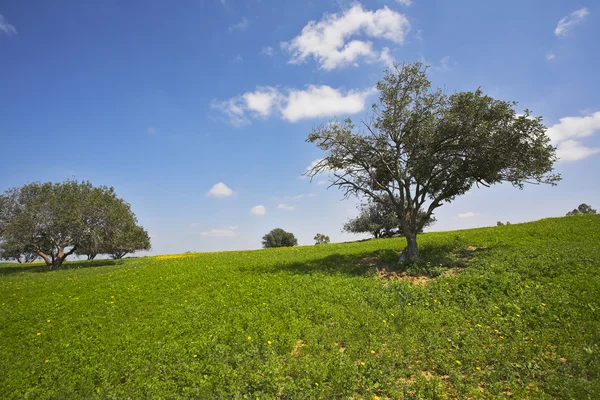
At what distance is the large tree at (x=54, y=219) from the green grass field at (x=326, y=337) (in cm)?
2432

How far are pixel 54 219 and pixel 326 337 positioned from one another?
4122cm

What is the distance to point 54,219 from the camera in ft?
119

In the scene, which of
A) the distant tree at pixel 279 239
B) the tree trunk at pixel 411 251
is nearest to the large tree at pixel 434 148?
the tree trunk at pixel 411 251

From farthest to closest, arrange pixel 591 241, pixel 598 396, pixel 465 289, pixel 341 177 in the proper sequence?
pixel 341 177 → pixel 591 241 → pixel 465 289 → pixel 598 396

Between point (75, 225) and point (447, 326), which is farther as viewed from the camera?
point (75, 225)

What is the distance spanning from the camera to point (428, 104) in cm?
1927

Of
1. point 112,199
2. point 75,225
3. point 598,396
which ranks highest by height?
point 112,199

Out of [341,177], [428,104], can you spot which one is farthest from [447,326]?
[428,104]

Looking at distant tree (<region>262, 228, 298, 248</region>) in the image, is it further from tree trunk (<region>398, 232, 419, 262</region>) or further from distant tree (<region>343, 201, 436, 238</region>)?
tree trunk (<region>398, 232, 419, 262</region>)

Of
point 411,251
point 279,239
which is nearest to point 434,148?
point 411,251

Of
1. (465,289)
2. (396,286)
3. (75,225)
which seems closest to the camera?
(465,289)

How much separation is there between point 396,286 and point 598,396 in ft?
26.1

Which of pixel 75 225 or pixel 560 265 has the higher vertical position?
pixel 75 225

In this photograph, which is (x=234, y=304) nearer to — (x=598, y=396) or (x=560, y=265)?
(x=598, y=396)
